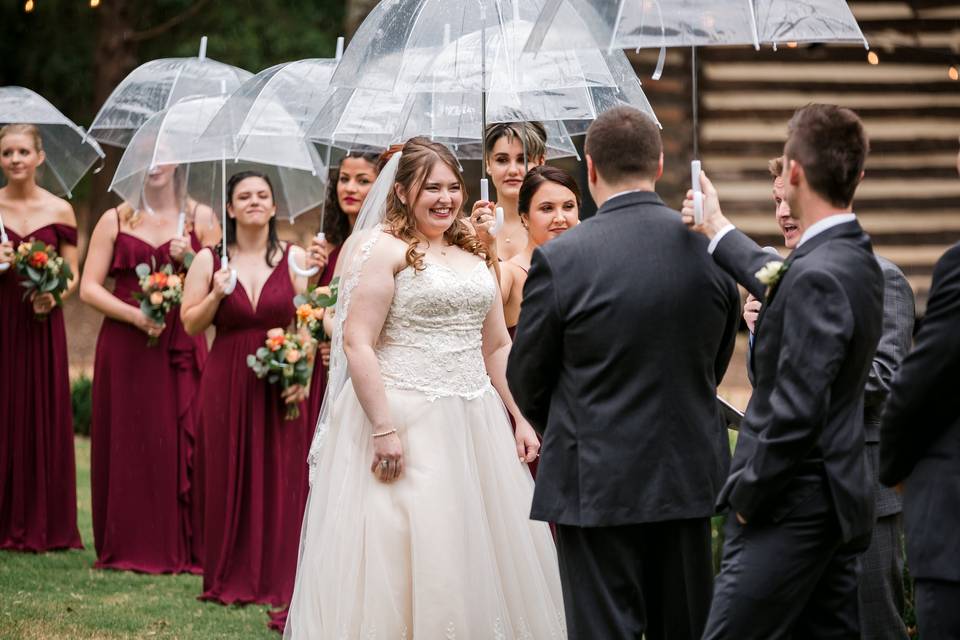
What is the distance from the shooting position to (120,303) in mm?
9250

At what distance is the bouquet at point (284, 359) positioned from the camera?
26.3 feet

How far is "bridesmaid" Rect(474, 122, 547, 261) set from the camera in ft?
24.1

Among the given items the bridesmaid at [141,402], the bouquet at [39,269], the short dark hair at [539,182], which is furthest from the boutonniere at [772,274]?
the bouquet at [39,269]

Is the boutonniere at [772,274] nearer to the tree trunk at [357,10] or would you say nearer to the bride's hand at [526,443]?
the bride's hand at [526,443]

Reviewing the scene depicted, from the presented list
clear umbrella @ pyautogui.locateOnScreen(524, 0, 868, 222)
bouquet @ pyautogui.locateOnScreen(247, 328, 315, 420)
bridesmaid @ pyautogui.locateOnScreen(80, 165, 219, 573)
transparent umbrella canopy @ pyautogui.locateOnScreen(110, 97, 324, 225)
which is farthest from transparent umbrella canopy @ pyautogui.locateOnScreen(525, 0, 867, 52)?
bridesmaid @ pyautogui.locateOnScreen(80, 165, 219, 573)

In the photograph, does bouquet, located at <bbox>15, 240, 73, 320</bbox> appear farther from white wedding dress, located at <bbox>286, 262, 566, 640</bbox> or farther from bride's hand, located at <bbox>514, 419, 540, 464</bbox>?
bride's hand, located at <bbox>514, 419, 540, 464</bbox>

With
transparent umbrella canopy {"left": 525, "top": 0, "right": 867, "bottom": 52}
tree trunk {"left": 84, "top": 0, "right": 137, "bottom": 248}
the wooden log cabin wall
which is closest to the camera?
transparent umbrella canopy {"left": 525, "top": 0, "right": 867, "bottom": 52}

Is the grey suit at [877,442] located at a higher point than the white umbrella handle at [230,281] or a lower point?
lower

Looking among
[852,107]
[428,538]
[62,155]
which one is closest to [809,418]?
[428,538]

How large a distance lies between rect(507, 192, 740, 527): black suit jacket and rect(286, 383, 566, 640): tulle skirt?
1.29 m

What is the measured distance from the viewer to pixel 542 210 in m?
6.63

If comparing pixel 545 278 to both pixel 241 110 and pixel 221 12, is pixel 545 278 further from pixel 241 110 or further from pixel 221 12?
pixel 221 12

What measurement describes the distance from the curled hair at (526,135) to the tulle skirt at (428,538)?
1763 millimetres

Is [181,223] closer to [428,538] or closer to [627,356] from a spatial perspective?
[428,538]
